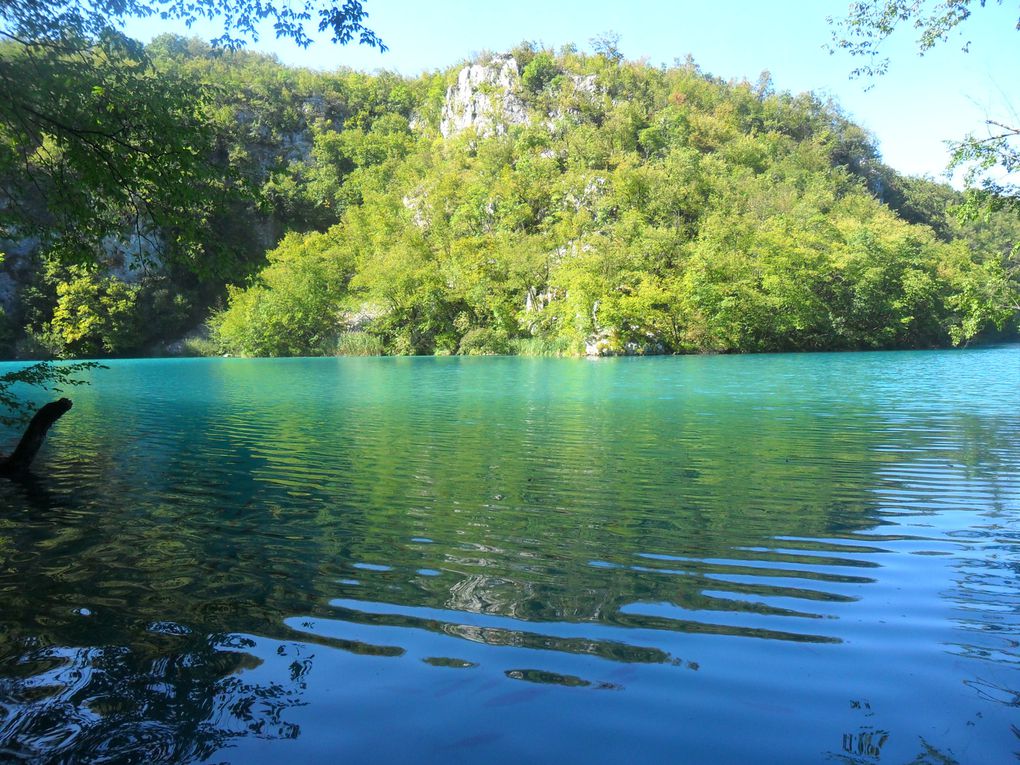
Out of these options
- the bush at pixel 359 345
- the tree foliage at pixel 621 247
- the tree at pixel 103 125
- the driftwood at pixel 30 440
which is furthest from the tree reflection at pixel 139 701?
the bush at pixel 359 345

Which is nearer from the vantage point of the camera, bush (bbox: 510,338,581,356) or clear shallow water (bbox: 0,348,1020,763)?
clear shallow water (bbox: 0,348,1020,763)

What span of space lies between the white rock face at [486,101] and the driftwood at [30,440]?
3215 inches

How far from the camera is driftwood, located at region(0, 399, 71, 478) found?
945cm

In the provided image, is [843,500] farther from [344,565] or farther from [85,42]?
[85,42]

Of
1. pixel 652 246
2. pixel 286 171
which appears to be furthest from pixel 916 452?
Answer: pixel 652 246

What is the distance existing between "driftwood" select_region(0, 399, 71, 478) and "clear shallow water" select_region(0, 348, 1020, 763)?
573 mm

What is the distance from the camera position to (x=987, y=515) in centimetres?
664

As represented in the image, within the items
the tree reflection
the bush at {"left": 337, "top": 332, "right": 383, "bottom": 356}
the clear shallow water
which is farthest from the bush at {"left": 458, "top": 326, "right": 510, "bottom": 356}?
the tree reflection

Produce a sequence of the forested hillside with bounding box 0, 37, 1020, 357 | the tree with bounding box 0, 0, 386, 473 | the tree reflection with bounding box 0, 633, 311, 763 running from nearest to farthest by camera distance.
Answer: the tree reflection with bounding box 0, 633, 311, 763, the tree with bounding box 0, 0, 386, 473, the forested hillside with bounding box 0, 37, 1020, 357

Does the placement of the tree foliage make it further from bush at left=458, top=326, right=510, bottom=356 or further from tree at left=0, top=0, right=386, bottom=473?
tree at left=0, top=0, right=386, bottom=473

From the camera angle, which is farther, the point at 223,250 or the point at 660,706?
the point at 223,250

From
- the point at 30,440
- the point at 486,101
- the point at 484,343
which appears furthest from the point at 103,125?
the point at 486,101

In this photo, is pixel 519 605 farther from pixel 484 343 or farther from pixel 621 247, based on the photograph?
pixel 484 343

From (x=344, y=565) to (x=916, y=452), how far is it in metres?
8.71
